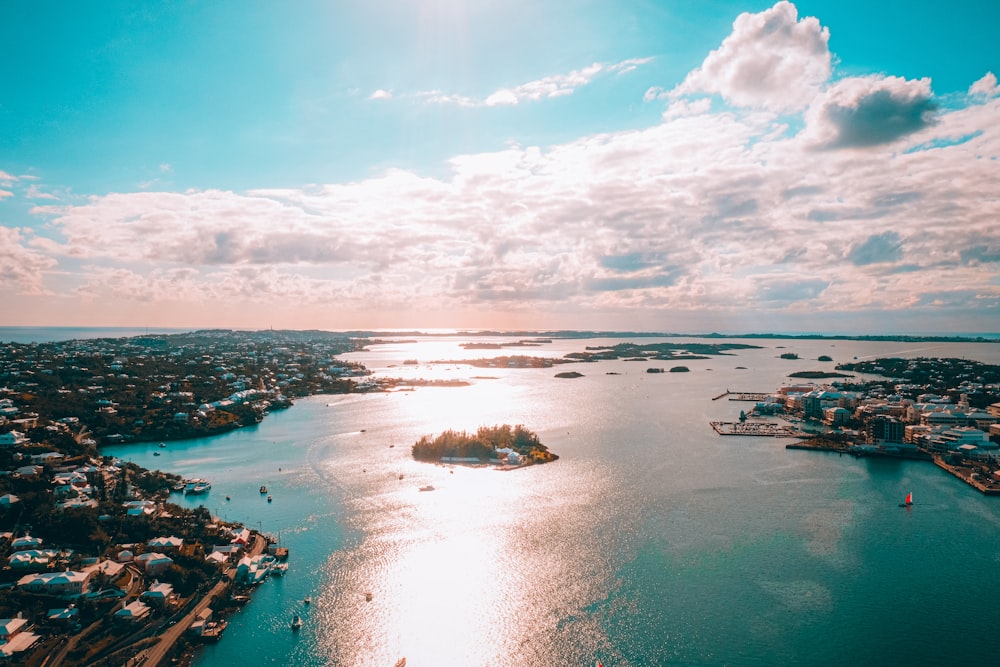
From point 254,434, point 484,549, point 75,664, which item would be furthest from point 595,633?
point 254,434

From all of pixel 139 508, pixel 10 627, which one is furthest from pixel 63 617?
pixel 139 508

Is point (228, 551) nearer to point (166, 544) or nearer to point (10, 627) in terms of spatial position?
point (166, 544)

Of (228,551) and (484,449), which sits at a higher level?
(484,449)

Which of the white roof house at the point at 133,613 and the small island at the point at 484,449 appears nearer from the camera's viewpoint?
the white roof house at the point at 133,613

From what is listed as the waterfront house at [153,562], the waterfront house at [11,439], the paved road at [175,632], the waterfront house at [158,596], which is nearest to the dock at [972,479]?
the paved road at [175,632]

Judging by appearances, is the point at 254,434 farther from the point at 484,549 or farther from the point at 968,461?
the point at 968,461

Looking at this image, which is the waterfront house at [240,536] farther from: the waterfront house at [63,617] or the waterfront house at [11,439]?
the waterfront house at [11,439]

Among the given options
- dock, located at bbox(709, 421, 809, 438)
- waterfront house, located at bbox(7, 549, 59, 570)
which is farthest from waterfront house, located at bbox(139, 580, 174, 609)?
dock, located at bbox(709, 421, 809, 438)
